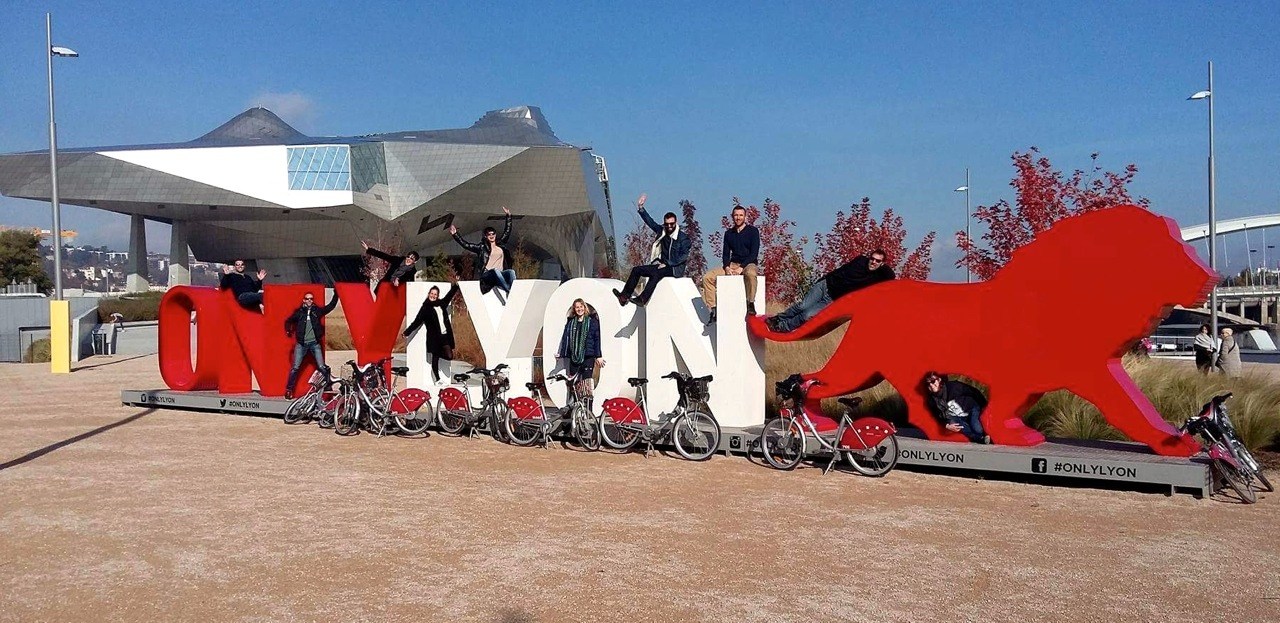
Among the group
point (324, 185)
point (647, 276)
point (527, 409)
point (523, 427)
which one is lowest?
point (523, 427)

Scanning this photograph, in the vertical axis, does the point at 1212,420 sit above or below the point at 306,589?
above

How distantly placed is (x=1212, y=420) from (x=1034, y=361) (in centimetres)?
168

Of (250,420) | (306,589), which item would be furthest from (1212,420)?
(250,420)

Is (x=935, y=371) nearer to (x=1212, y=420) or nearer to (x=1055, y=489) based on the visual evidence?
(x=1055, y=489)

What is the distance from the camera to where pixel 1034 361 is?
33.5 ft

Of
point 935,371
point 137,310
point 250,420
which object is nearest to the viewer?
point 935,371

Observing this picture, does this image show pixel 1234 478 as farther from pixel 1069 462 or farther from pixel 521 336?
pixel 521 336

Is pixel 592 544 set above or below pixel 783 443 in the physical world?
below

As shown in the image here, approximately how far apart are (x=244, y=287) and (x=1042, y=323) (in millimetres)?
12500

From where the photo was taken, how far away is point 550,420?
40.7 feet

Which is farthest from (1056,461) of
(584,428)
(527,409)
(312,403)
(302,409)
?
(302,409)

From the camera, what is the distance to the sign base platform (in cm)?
909

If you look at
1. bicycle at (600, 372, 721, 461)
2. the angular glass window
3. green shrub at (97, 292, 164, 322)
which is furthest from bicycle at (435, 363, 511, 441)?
the angular glass window

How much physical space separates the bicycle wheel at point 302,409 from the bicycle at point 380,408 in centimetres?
117
